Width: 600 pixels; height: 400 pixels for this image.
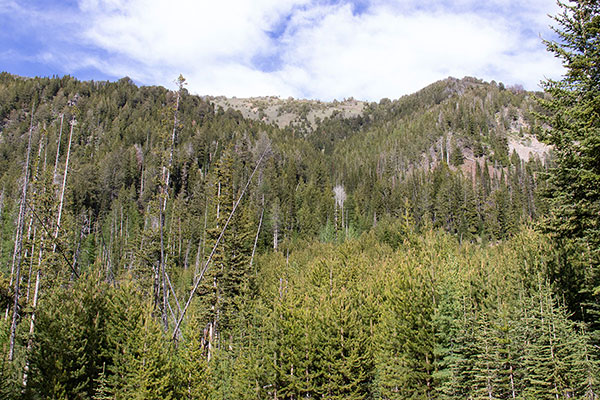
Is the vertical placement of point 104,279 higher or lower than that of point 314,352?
higher

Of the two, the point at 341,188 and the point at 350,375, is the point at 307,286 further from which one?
the point at 341,188

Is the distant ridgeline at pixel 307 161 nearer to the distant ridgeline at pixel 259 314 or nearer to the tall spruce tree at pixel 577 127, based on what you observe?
the distant ridgeline at pixel 259 314

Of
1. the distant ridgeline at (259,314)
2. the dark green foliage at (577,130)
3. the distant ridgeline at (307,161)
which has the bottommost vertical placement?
the distant ridgeline at (259,314)

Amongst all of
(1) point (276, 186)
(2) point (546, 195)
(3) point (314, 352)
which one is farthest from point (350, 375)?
(1) point (276, 186)

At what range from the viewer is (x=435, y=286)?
64.7ft

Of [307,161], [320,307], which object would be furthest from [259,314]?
[307,161]

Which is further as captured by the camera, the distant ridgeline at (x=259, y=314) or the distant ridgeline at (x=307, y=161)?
the distant ridgeline at (x=307, y=161)

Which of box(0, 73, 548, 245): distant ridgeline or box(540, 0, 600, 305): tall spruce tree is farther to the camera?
box(0, 73, 548, 245): distant ridgeline

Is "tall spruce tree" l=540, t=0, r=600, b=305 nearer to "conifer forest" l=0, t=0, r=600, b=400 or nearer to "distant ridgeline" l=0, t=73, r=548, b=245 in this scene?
"conifer forest" l=0, t=0, r=600, b=400

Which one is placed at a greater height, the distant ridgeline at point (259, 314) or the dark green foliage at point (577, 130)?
the dark green foliage at point (577, 130)

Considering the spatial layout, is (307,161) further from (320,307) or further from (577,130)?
(577,130)

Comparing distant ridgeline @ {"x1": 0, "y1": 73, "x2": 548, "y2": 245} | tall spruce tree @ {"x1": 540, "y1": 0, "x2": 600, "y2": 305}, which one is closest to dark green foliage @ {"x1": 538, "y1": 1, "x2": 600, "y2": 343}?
tall spruce tree @ {"x1": 540, "y1": 0, "x2": 600, "y2": 305}

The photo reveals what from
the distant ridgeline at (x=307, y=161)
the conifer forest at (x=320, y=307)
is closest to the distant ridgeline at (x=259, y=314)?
the conifer forest at (x=320, y=307)

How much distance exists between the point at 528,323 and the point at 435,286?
217 inches
